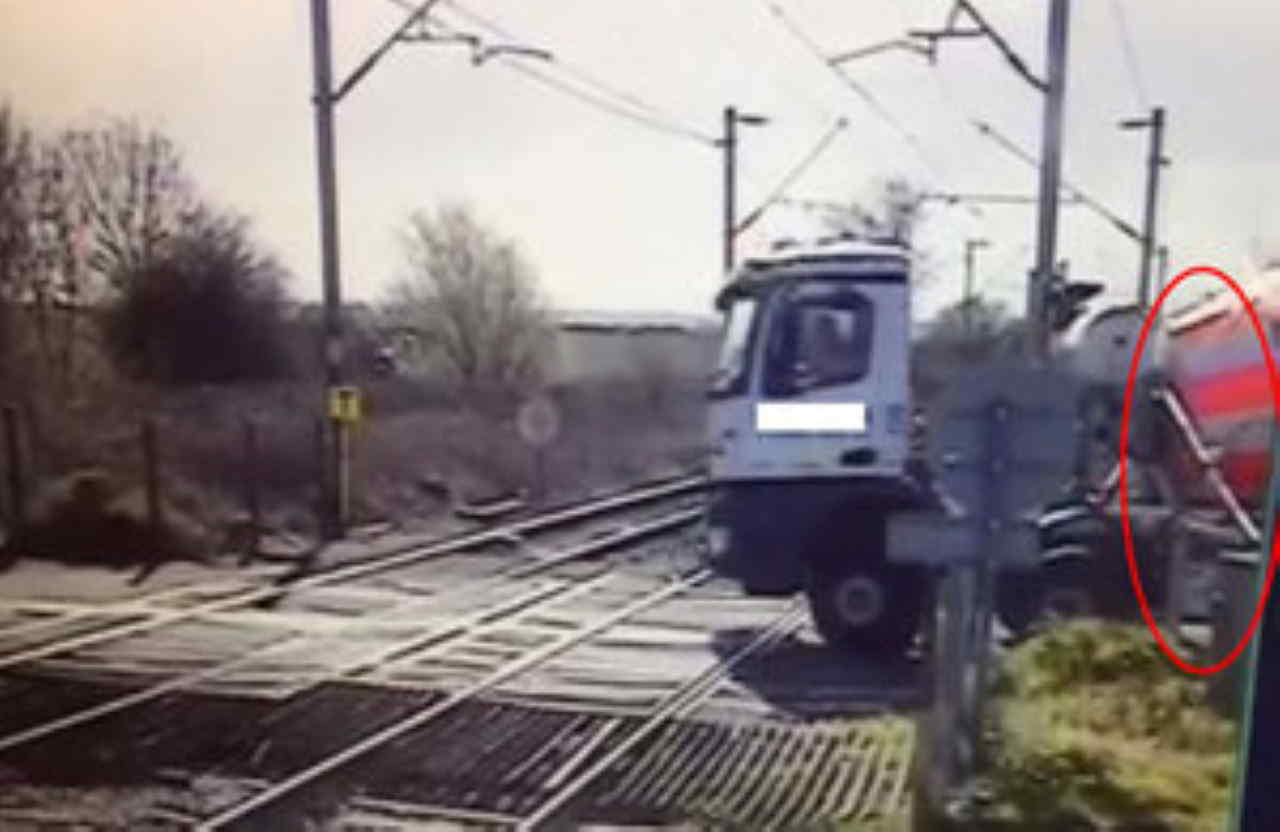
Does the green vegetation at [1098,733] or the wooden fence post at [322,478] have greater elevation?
the wooden fence post at [322,478]

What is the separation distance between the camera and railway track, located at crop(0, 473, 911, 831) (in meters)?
1.39

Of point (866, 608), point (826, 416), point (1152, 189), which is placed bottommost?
point (866, 608)

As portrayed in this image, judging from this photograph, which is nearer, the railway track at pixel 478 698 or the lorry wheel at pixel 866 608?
the lorry wheel at pixel 866 608

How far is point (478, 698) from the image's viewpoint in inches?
58.1

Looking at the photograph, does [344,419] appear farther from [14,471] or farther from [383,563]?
[14,471]

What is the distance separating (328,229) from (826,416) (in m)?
0.62

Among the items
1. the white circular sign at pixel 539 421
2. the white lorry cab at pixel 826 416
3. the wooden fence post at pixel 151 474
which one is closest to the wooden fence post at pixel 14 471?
the wooden fence post at pixel 151 474

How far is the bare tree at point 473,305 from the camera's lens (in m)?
1.24

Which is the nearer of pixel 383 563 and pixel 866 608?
pixel 866 608

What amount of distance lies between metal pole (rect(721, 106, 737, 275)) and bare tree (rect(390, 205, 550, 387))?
222 millimetres

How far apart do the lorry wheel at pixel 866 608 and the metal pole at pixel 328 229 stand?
596 millimetres

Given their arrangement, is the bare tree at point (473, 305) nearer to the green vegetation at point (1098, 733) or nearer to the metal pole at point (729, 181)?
the metal pole at point (729, 181)

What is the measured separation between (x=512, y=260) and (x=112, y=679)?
814mm

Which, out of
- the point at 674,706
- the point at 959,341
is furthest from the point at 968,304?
the point at 674,706
